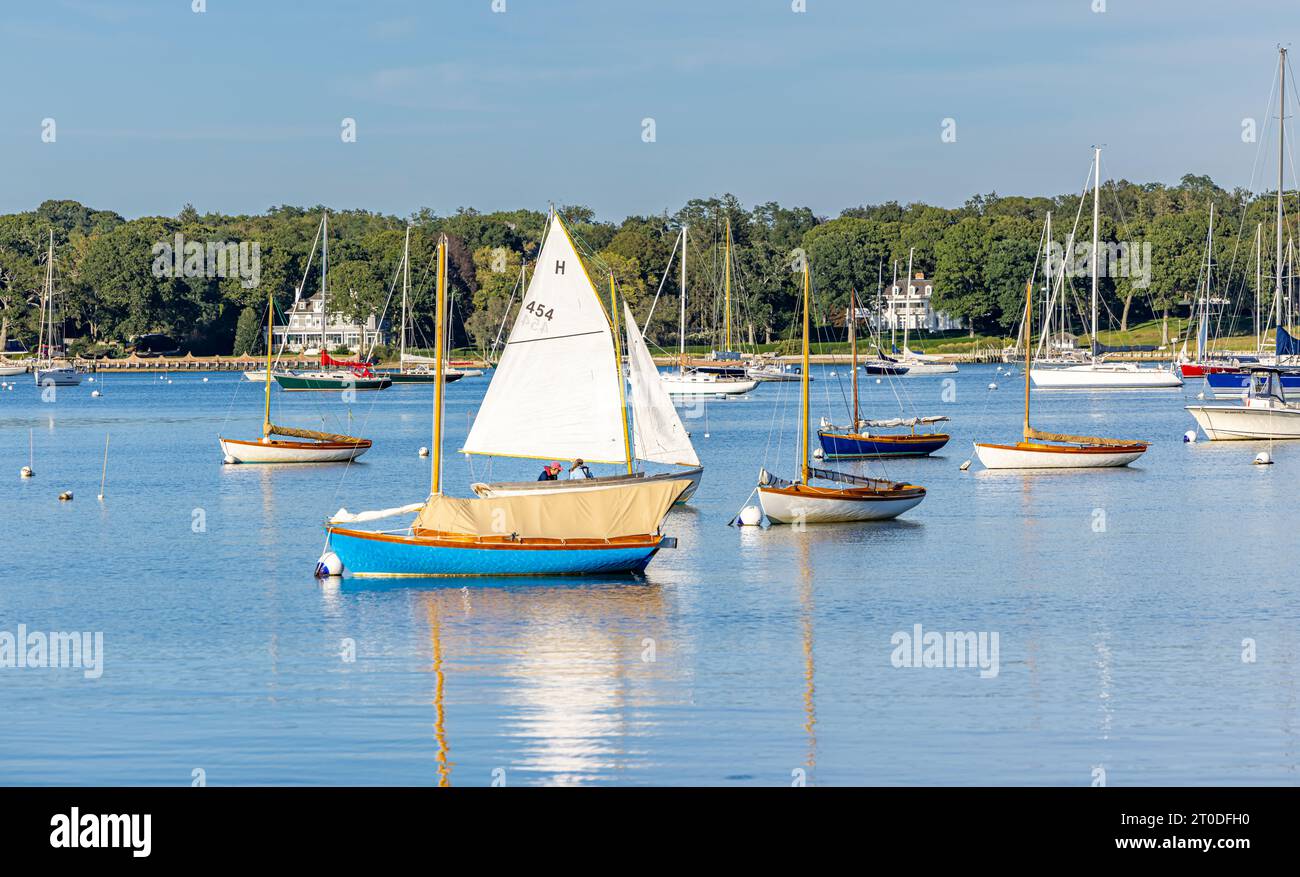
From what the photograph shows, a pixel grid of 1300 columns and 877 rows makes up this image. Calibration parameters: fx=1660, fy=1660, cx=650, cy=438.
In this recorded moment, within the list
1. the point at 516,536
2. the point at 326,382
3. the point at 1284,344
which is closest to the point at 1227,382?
the point at 1284,344

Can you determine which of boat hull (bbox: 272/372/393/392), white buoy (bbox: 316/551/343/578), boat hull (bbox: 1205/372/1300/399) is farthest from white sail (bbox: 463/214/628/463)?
boat hull (bbox: 272/372/393/392)

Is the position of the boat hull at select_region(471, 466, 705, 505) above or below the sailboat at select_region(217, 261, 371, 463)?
above

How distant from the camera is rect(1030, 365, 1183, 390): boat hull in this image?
15350cm

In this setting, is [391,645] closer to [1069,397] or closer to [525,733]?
[525,733]

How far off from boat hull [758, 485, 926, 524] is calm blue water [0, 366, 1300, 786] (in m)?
0.69

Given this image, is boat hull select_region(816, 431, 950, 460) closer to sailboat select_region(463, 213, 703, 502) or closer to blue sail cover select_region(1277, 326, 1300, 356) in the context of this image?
sailboat select_region(463, 213, 703, 502)

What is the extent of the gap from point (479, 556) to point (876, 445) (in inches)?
1765

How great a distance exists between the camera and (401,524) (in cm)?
6072

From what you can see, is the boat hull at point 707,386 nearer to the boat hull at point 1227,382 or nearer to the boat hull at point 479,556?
the boat hull at point 1227,382

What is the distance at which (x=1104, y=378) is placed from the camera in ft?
508

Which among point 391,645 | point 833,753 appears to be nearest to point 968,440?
point 391,645

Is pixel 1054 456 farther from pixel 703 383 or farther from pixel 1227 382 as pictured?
pixel 703 383

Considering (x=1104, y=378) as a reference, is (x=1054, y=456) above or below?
below
